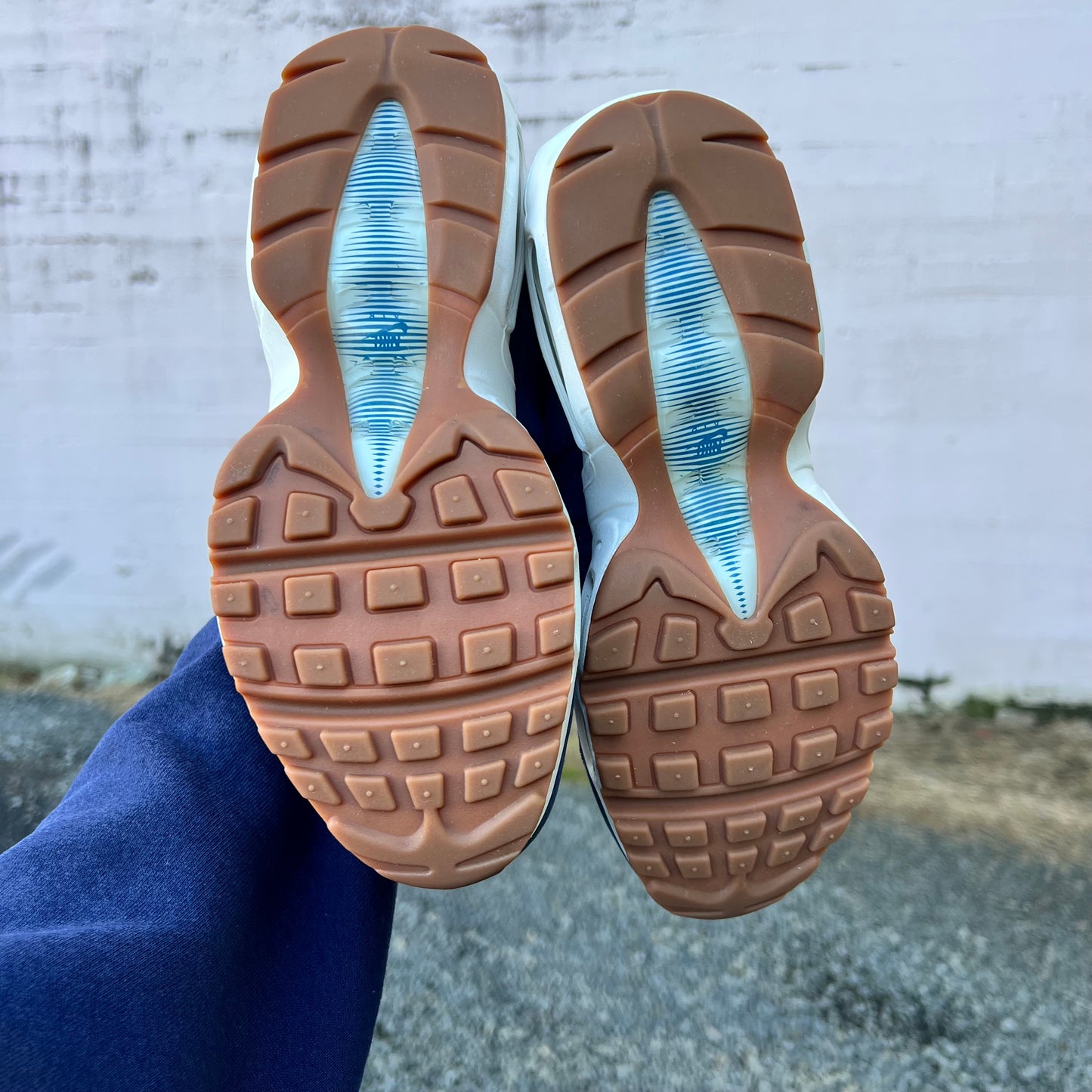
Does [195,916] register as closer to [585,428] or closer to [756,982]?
[585,428]

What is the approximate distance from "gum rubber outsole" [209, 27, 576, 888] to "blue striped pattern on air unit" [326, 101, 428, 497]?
0.01 meters

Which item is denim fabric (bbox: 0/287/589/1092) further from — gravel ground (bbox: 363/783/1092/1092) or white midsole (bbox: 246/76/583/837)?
gravel ground (bbox: 363/783/1092/1092)

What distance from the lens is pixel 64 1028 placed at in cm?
39

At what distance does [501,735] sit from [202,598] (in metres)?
1.23

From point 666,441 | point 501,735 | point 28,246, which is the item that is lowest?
point 501,735

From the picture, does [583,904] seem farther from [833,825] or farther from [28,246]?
[28,246]

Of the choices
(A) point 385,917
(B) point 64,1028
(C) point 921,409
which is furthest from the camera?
(C) point 921,409


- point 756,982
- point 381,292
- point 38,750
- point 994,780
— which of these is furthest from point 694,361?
point 38,750

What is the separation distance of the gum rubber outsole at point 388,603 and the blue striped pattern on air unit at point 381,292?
0.01m

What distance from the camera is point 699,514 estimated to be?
1.92ft

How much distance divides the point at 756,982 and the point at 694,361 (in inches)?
37.5

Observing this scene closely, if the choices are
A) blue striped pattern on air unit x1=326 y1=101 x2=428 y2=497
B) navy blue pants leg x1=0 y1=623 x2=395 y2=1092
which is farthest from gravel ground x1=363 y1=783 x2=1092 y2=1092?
blue striped pattern on air unit x1=326 y1=101 x2=428 y2=497

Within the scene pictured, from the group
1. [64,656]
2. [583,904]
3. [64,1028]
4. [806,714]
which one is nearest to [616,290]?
[806,714]

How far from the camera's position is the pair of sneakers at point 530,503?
50 centimetres
